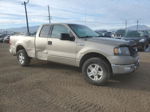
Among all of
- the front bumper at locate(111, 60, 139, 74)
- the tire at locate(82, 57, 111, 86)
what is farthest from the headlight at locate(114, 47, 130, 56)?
the tire at locate(82, 57, 111, 86)

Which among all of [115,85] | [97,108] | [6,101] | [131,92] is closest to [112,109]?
[97,108]

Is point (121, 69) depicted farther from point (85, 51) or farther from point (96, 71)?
point (85, 51)

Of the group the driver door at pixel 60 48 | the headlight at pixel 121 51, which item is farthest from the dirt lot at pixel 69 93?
the headlight at pixel 121 51

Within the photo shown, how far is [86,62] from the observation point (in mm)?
5086

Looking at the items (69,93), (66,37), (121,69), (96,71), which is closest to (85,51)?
(96,71)

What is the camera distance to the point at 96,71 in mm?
4973

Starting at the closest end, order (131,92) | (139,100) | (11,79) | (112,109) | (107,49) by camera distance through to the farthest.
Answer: (112,109) → (139,100) → (131,92) → (107,49) → (11,79)

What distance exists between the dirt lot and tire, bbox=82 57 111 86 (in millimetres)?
187

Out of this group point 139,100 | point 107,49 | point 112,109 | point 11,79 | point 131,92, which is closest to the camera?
point 112,109

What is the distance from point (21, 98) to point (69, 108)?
128 centimetres

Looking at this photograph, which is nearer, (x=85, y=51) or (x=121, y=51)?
(x=121, y=51)

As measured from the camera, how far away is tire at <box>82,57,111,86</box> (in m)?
4.80

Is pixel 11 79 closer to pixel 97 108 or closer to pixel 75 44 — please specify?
pixel 75 44

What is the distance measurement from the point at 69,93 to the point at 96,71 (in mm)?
1093
